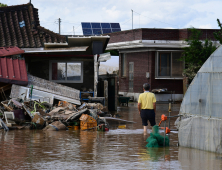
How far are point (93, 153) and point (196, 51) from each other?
19483 mm

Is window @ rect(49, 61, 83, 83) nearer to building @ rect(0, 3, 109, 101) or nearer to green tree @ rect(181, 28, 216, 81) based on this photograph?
building @ rect(0, 3, 109, 101)

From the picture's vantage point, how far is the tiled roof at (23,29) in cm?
2223

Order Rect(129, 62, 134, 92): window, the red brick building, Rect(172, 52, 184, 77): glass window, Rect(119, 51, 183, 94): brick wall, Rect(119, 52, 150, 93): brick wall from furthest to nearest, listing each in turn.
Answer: Rect(129, 62, 134, 92): window < Rect(119, 52, 150, 93): brick wall < Rect(172, 52, 184, 77): glass window < Rect(119, 51, 183, 94): brick wall < the red brick building

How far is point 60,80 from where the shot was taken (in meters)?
22.0

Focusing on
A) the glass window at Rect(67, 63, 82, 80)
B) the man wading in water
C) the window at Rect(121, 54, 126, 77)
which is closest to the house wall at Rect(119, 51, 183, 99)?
the window at Rect(121, 54, 126, 77)

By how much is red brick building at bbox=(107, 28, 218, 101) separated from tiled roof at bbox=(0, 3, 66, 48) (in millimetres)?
9405

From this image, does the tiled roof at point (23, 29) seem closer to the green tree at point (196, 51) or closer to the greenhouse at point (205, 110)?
the green tree at point (196, 51)

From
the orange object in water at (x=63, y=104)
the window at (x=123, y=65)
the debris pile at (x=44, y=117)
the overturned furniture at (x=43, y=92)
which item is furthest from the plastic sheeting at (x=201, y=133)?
the window at (x=123, y=65)

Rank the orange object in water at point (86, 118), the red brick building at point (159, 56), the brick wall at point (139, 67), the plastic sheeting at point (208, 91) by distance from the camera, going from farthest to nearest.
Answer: the brick wall at point (139, 67) → the red brick building at point (159, 56) → the orange object in water at point (86, 118) → the plastic sheeting at point (208, 91)

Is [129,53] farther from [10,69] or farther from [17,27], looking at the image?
[10,69]

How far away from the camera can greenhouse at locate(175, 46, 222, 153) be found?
31.1 feet

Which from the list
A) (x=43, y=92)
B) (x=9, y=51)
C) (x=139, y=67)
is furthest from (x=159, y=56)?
(x=43, y=92)

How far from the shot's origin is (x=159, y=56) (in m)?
31.2

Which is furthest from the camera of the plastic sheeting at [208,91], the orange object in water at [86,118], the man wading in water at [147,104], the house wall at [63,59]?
the house wall at [63,59]
